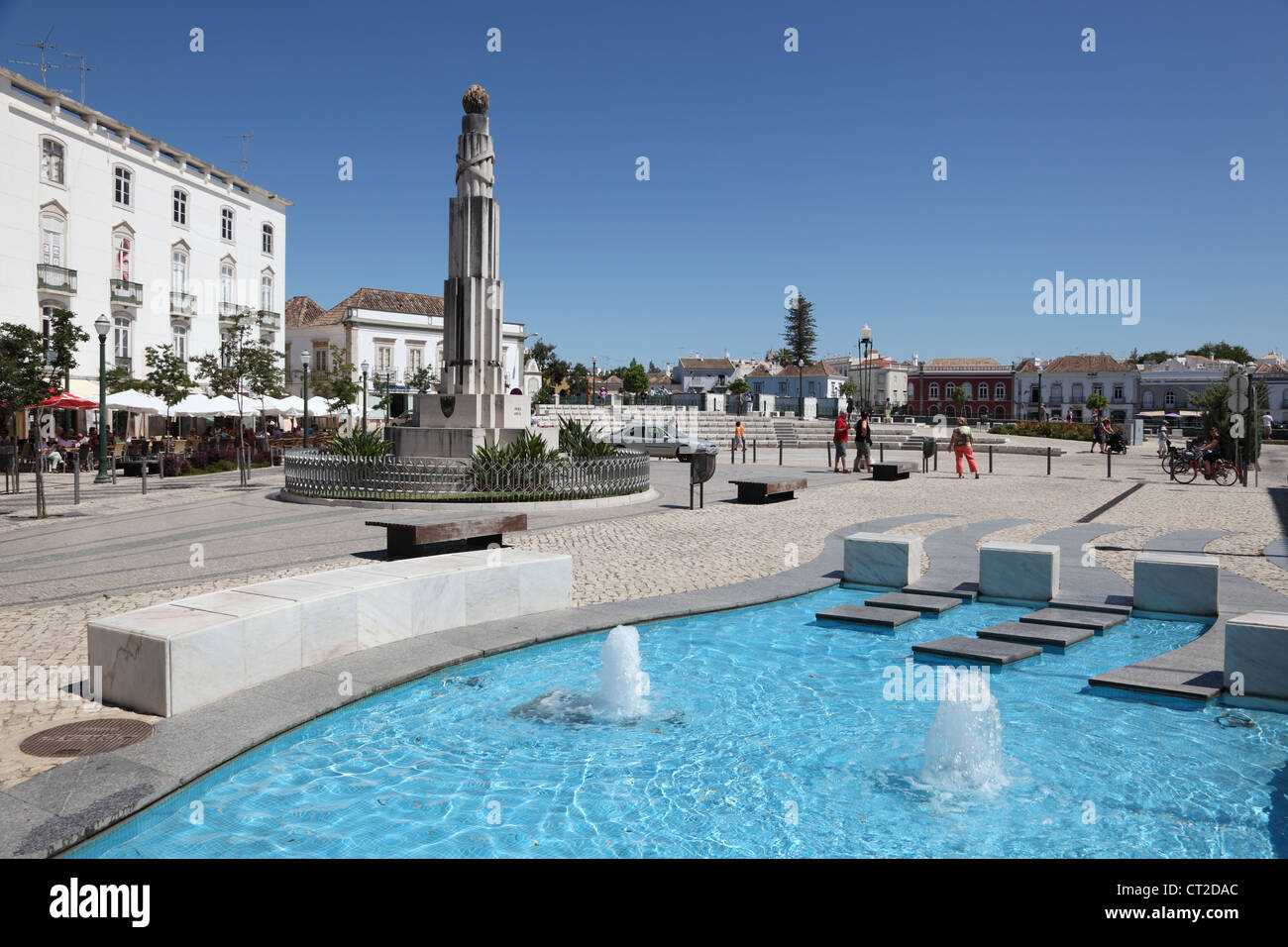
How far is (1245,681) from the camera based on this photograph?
631 centimetres

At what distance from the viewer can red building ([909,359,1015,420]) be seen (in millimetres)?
114312

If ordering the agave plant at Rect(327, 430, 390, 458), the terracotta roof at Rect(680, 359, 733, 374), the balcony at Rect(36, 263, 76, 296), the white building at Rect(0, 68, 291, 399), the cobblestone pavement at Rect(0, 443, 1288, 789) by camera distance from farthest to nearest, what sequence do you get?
1. the terracotta roof at Rect(680, 359, 733, 374)
2. the balcony at Rect(36, 263, 76, 296)
3. the white building at Rect(0, 68, 291, 399)
4. the agave plant at Rect(327, 430, 390, 458)
5. the cobblestone pavement at Rect(0, 443, 1288, 789)

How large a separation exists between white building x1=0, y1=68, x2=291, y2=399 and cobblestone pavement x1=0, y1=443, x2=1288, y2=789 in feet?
57.7

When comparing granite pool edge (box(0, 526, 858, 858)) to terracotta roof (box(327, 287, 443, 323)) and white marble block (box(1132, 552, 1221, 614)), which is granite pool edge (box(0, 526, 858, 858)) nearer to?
white marble block (box(1132, 552, 1221, 614))

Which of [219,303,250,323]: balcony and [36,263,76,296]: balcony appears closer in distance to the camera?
[36,263,76,296]: balcony

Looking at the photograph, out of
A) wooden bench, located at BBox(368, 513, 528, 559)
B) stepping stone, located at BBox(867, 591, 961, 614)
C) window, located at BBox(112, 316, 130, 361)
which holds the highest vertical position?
window, located at BBox(112, 316, 130, 361)

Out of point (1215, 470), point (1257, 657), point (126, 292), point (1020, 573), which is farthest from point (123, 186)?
point (1257, 657)

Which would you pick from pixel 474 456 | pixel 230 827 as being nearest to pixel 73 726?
pixel 230 827

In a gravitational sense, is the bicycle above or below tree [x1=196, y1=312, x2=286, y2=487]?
below

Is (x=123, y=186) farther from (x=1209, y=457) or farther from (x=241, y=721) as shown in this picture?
(x=1209, y=457)

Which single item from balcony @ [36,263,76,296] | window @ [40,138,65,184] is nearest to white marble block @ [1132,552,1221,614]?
balcony @ [36,263,76,296]

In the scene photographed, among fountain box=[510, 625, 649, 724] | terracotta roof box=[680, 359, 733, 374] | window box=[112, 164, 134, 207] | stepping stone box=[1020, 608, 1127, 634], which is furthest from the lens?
terracotta roof box=[680, 359, 733, 374]

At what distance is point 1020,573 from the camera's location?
379 inches
